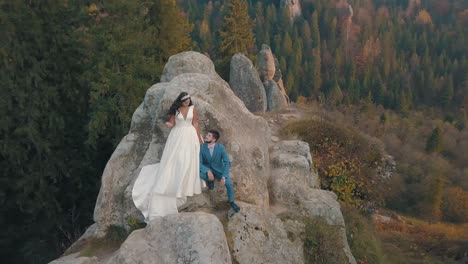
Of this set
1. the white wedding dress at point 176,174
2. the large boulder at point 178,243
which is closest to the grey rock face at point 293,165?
the white wedding dress at point 176,174

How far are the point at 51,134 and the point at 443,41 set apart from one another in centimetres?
13015

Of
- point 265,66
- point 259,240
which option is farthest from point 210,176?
point 265,66

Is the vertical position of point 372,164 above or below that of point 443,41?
above

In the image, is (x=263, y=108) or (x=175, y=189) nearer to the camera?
(x=175, y=189)

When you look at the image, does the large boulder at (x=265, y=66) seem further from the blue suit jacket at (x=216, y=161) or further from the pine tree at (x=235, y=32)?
the blue suit jacket at (x=216, y=161)

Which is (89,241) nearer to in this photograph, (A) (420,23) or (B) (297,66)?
(B) (297,66)

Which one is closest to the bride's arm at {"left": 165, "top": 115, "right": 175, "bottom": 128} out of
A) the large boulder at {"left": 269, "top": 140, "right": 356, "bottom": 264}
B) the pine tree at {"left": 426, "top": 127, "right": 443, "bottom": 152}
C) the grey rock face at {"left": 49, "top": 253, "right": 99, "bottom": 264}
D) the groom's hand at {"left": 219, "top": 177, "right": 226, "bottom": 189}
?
the groom's hand at {"left": 219, "top": 177, "right": 226, "bottom": 189}

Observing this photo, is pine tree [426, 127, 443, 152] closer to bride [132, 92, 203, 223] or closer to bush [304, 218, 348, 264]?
bush [304, 218, 348, 264]

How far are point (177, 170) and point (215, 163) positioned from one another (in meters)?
0.87

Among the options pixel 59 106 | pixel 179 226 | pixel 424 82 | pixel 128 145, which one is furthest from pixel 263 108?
pixel 424 82

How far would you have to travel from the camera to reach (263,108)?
34.2 meters

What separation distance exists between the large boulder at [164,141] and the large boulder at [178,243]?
1564 mm

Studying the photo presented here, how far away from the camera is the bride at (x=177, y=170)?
9852mm

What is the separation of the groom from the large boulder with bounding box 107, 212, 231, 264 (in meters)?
0.98
